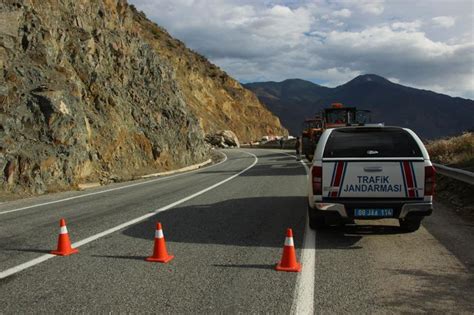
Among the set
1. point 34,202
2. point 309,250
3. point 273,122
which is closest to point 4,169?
point 34,202

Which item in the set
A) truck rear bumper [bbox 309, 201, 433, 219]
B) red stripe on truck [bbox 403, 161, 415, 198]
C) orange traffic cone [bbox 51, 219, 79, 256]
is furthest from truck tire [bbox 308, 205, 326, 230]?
orange traffic cone [bbox 51, 219, 79, 256]

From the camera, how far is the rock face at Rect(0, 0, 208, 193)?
16797 millimetres

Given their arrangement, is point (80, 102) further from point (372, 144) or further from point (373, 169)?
point (373, 169)

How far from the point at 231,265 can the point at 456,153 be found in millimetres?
14890

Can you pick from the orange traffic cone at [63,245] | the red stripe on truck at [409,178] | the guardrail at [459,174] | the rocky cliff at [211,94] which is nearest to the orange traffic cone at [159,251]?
the orange traffic cone at [63,245]

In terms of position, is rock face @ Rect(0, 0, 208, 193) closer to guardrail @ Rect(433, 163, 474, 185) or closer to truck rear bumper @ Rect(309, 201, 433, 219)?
truck rear bumper @ Rect(309, 201, 433, 219)

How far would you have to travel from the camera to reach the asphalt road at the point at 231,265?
4473 mm

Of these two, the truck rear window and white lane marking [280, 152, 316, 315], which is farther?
Answer: the truck rear window

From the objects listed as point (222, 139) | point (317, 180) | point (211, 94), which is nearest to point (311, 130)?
point (317, 180)

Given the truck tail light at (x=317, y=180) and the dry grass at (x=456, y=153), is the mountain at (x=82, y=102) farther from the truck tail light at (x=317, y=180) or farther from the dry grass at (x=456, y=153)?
the dry grass at (x=456, y=153)

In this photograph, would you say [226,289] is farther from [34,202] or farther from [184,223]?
[34,202]

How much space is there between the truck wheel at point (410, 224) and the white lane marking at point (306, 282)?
5.50 feet

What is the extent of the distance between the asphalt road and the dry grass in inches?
230

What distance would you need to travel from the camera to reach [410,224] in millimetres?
7602
